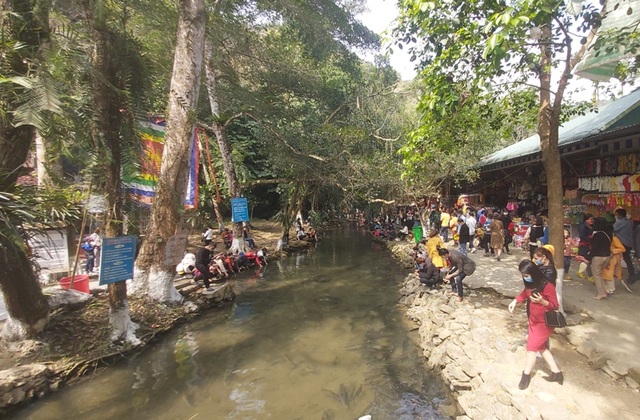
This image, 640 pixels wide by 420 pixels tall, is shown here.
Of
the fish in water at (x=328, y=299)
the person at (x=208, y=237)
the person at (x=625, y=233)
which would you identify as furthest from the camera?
the person at (x=208, y=237)

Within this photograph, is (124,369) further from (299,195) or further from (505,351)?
(299,195)

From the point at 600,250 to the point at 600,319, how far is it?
1.47 metres

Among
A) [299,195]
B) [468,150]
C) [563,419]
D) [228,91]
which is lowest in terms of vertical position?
[563,419]

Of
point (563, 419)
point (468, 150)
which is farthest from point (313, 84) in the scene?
point (563, 419)

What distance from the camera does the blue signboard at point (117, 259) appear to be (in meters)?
5.86

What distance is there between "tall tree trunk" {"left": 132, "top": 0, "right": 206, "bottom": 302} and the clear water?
1610 mm

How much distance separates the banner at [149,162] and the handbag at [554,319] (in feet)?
23.2

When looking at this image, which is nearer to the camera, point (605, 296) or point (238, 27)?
point (605, 296)

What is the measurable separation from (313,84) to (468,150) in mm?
8221

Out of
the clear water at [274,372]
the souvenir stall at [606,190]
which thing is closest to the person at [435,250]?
the clear water at [274,372]

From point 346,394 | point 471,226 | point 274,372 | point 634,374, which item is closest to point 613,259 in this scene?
point 634,374

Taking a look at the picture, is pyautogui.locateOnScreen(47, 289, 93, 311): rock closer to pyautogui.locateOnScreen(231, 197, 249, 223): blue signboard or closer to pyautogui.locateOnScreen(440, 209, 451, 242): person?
pyautogui.locateOnScreen(231, 197, 249, 223): blue signboard

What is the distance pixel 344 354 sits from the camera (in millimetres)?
6516

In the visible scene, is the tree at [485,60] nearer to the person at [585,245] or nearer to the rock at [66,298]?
the person at [585,245]
